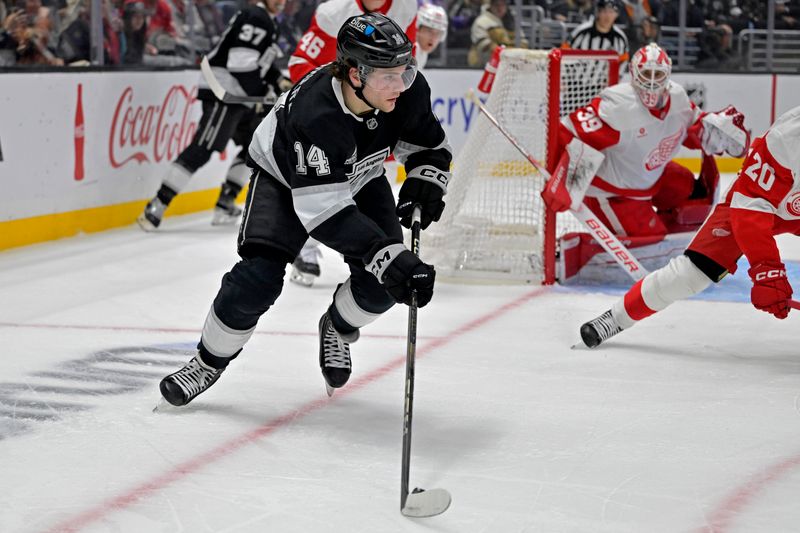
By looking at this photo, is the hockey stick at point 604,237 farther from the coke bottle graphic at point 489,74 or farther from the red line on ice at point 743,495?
the red line on ice at point 743,495

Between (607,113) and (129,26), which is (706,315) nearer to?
(607,113)

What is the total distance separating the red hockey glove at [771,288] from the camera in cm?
293

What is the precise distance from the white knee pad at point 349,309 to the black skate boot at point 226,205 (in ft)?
10.4

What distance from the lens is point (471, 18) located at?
8.46m

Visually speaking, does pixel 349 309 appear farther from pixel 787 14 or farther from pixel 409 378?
pixel 787 14

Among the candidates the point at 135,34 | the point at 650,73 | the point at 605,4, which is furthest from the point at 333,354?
the point at 605,4

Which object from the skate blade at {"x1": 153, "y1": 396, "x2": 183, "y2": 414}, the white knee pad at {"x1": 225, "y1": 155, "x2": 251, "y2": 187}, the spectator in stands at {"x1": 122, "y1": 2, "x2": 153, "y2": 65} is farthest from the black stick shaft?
the spectator in stands at {"x1": 122, "y1": 2, "x2": 153, "y2": 65}

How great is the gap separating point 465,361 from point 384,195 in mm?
734

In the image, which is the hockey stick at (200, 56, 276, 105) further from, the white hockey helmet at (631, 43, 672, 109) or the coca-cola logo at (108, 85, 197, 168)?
the white hockey helmet at (631, 43, 672, 109)

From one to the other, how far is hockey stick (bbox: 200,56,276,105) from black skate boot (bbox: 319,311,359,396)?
2.85 metres

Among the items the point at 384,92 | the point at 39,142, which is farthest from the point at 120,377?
the point at 39,142

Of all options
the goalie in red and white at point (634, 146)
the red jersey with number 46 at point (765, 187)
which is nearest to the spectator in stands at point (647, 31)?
the goalie in red and white at point (634, 146)

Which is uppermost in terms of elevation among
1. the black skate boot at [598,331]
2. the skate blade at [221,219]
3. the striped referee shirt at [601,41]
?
the striped referee shirt at [601,41]

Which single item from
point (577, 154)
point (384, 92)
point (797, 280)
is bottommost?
point (797, 280)
